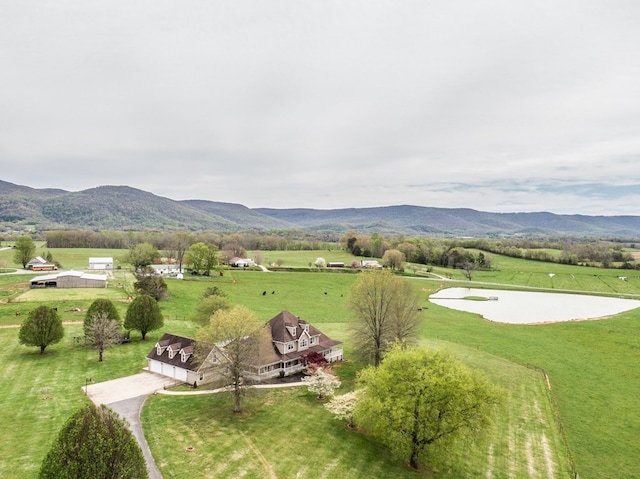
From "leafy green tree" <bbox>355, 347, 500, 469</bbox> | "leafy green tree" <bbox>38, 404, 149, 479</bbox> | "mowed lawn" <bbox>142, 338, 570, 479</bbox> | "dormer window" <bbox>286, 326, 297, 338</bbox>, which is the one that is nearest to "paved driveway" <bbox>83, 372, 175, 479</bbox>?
"mowed lawn" <bbox>142, 338, 570, 479</bbox>

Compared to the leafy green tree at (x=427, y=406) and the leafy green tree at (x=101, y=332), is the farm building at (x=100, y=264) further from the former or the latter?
the leafy green tree at (x=427, y=406)

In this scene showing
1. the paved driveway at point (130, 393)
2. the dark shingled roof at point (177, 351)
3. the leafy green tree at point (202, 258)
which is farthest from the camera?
the leafy green tree at point (202, 258)

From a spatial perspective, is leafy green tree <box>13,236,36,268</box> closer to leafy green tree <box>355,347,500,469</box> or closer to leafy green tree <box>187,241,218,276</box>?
leafy green tree <box>187,241,218,276</box>

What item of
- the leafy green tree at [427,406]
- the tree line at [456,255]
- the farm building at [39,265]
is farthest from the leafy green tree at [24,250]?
the tree line at [456,255]

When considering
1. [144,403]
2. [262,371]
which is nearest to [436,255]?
[262,371]

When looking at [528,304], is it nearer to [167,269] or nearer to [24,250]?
[167,269]

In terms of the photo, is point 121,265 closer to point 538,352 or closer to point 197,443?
point 197,443
